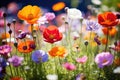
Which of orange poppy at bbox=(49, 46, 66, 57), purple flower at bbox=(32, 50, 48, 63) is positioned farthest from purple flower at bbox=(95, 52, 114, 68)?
purple flower at bbox=(32, 50, 48, 63)

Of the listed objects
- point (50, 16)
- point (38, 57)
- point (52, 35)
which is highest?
point (50, 16)

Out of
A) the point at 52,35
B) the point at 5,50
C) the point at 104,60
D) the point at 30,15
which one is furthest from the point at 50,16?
the point at 104,60

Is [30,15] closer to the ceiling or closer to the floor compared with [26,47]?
closer to the ceiling

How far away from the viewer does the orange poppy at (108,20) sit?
2.83 metres

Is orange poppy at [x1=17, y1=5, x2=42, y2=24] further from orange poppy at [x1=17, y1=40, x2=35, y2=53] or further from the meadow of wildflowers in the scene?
orange poppy at [x1=17, y1=40, x2=35, y2=53]

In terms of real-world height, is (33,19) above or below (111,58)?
above

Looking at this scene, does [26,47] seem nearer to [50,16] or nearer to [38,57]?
[38,57]

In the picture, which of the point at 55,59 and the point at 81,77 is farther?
the point at 55,59

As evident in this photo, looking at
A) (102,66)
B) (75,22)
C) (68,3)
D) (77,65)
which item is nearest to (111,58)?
(102,66)

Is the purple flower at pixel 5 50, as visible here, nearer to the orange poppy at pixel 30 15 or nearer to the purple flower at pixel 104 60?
the orange poppy at pixel 30 15

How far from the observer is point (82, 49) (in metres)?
3.42

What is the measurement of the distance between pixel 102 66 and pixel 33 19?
545 mm

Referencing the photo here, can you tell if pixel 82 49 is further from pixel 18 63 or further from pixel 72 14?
pixel 18 63

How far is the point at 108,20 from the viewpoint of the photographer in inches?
113
